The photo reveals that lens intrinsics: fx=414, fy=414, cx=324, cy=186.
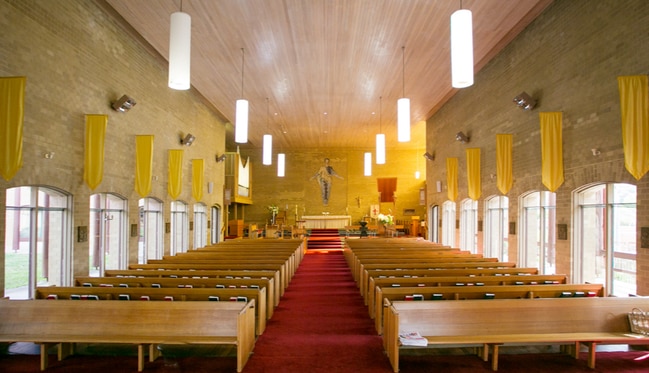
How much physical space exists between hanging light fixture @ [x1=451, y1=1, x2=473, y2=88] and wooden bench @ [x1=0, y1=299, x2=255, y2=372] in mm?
3852

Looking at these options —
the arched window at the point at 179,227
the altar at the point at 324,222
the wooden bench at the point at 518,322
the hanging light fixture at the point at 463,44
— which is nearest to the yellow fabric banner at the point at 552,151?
the wooden bench at the point at 518,322

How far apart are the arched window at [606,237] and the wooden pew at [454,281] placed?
108 centimetres

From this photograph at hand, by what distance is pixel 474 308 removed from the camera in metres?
4.66

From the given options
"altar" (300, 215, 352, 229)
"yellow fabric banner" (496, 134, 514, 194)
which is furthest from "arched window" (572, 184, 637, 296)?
"altar" (300, 215, 352, 229)

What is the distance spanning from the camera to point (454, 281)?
20.7 feet

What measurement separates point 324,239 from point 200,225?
599cm

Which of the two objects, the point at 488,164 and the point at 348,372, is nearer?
the point at 348,372

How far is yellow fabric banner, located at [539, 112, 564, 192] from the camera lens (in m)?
7.75

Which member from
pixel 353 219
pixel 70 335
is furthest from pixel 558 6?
pixel 353 219

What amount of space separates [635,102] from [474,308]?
3.74 meters

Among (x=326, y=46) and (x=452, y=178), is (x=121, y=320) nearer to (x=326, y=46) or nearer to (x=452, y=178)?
(x=326, y=46)

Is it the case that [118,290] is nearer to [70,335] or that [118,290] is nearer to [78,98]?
[70,335]

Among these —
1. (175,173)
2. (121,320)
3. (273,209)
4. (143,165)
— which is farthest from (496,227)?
(273,209)

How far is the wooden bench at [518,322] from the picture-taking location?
4418 mm
